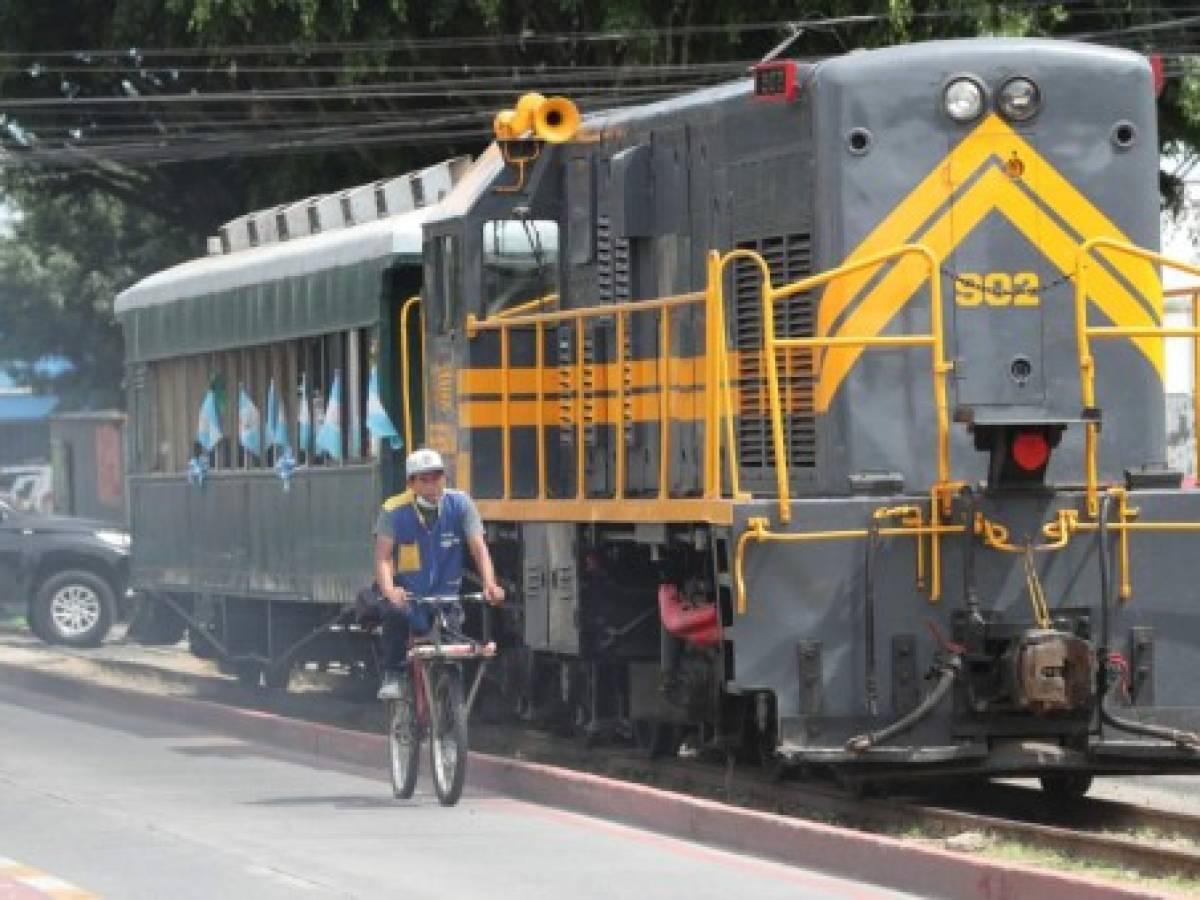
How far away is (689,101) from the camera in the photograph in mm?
15812

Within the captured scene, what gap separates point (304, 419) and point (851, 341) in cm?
969

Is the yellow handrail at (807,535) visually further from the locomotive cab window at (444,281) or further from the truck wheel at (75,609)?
the truck wheel at (75,609)

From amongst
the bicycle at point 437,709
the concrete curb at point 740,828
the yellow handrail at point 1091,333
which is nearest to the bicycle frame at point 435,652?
the bicycle at point 437,709

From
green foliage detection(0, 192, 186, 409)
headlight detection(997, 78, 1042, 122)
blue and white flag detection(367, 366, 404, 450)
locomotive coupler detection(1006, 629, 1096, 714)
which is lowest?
locomotive coupler detection(1006, 629, 1096, 714)

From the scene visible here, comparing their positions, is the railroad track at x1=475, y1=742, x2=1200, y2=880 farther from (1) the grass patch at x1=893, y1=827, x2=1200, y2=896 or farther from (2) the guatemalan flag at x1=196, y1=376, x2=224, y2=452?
(2) the guatemalan flag at x1=196, y1=376, x2=224, y2=452

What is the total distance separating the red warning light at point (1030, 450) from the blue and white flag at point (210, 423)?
1213cm

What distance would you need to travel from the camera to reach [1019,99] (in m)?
14.2

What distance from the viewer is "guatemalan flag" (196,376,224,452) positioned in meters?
24.3

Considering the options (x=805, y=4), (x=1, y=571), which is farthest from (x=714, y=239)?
(x=1, y=571)

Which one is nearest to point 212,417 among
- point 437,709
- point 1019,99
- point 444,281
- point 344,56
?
point 444,281

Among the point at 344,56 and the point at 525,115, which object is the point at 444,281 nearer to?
the point at 525,115

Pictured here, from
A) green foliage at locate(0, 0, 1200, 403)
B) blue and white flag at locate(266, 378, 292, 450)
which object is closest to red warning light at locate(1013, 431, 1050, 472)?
blue and white flag at locate(266, 378, 292, 450)

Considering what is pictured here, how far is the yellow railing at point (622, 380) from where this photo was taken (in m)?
13.7

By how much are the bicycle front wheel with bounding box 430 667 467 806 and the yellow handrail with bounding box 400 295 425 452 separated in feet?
14.2
